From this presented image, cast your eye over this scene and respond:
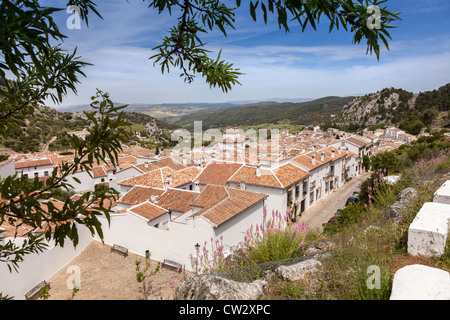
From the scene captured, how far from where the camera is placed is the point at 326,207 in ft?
82.8

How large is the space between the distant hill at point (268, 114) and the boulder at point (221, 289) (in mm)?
104326

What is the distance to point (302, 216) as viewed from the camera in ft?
77.4

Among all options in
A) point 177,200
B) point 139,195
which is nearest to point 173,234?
point 177,200

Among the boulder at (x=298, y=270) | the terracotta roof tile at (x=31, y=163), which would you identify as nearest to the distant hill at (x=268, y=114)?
the terracotta roof tile at (x=31, y=163)

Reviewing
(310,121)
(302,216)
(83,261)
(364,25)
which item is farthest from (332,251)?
(310,121)

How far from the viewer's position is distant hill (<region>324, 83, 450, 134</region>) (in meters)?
64.9

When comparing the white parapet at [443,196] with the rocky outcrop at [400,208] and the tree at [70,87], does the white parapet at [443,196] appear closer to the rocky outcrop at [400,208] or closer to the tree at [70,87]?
the rocky outcrop at [400,208]

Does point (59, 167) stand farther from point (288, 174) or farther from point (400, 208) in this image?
point (288, 174)

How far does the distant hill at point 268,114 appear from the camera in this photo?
4442 inches

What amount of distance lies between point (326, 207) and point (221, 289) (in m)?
24.7

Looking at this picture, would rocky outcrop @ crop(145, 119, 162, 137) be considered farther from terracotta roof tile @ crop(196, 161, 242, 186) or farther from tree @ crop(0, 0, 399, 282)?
tree @ crop(0, 0, 399, 282)

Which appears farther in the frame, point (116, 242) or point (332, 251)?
point (116, 242)
